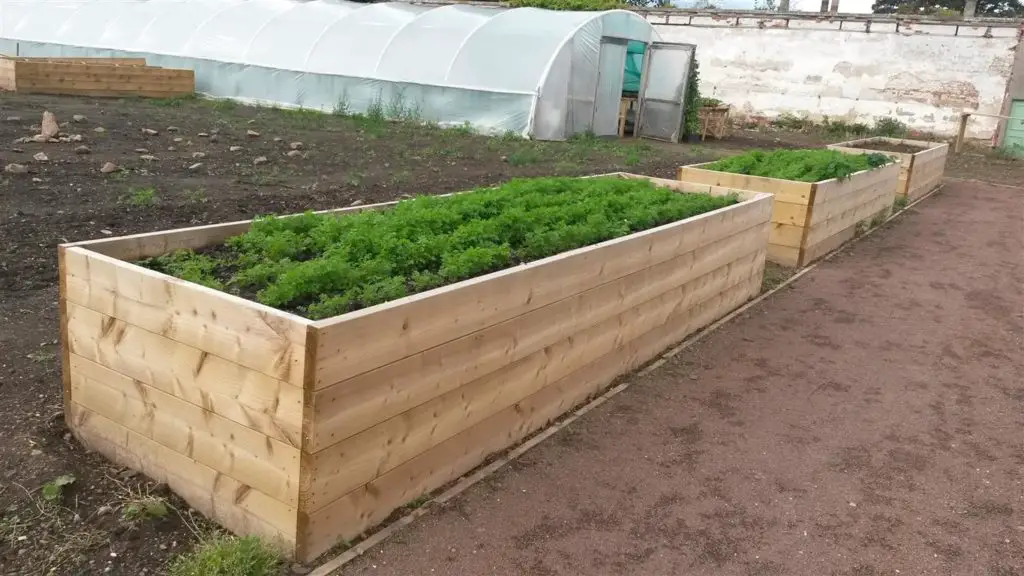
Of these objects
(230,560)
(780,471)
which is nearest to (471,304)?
(230,560)

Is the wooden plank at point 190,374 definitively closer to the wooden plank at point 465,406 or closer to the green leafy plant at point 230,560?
the wooden plank at point 465,406

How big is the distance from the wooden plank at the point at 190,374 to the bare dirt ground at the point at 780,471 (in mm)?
731

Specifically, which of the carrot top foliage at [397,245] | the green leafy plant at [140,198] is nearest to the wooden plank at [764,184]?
the carrot top foliage at [397,245]

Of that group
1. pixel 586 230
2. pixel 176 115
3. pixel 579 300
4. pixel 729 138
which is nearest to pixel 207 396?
pixel 579 300

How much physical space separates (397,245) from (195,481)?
5.48ft

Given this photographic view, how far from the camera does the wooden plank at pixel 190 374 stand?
326cm

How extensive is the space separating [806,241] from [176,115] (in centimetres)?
1219

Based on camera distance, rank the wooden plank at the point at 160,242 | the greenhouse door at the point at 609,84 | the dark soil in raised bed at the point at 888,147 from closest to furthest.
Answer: the wooden plank at the point at 160,242, the dark soil in raised bed at the point at 888,147, the greenhouse door at the point at 609,84

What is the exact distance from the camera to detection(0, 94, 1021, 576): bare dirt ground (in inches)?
139

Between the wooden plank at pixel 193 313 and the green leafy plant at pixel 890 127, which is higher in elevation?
the green leafy plant at pixel 890 127

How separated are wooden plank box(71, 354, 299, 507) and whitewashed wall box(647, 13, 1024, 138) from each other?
24920mm

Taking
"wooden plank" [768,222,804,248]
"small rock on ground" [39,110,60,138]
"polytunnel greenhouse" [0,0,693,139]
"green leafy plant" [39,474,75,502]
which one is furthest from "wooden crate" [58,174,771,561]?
"polytunnel greenhouse" [0,0,693,139]

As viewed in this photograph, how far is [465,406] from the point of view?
408cm

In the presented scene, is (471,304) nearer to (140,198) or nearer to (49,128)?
(140,198)
